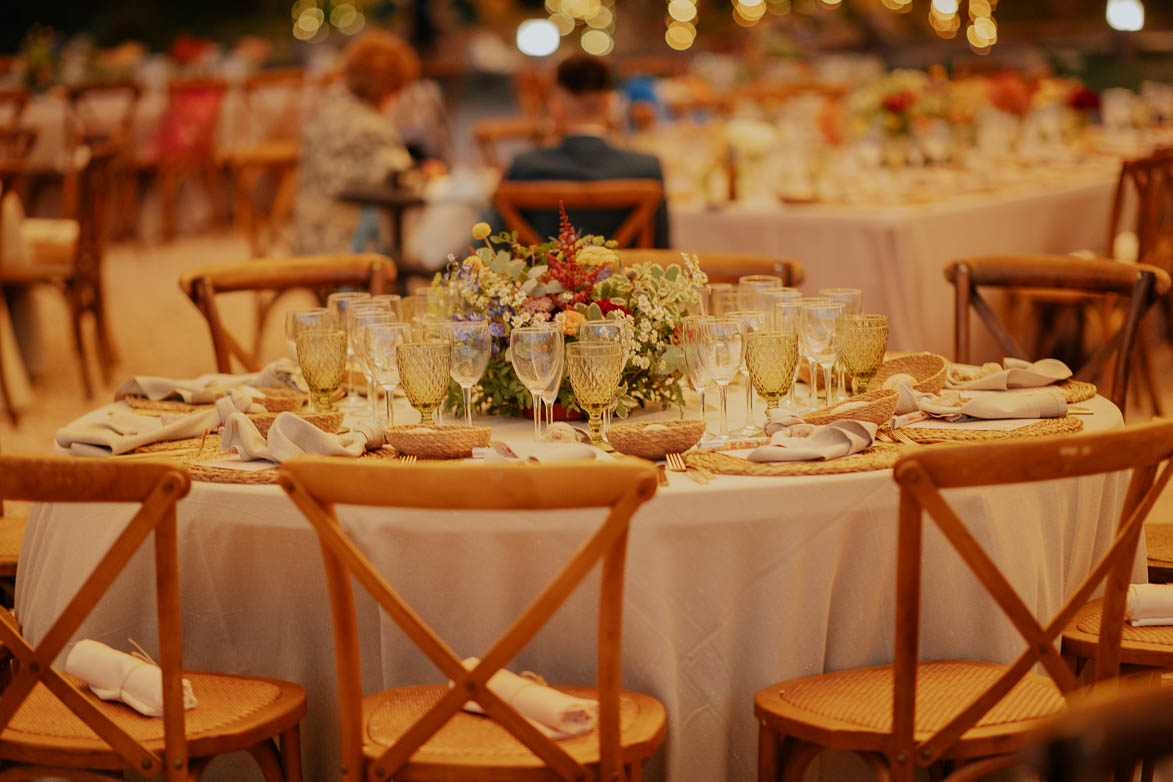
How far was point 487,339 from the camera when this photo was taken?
2309mm

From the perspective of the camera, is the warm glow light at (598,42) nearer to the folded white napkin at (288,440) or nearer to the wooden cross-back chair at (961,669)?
the folded white napkin at (288,440)

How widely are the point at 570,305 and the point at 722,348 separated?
0.31 meters

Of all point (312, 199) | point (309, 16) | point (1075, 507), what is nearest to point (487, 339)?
point (1075, 507)

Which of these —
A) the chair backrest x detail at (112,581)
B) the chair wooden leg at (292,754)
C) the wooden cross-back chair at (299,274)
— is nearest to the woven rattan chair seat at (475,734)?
the chair wooden leg at (292,754)

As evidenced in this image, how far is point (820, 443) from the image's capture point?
6.91 feet

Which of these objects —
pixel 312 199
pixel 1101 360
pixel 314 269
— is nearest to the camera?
pixel 1101 360

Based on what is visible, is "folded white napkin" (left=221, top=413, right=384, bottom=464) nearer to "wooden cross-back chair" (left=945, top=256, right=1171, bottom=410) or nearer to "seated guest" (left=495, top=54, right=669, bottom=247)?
"wooden cross-back chair" (left=945, top=256, right=1171, bottom=410)

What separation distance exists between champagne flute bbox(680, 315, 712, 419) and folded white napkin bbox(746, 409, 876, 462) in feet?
0.53

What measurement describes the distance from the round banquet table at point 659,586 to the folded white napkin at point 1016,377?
1.03 feet

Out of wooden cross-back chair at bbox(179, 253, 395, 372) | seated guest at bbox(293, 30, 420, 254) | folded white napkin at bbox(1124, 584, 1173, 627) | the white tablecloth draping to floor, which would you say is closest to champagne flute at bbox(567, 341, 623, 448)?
folded white napkin at bbox(1124, 584, 1173, 627)

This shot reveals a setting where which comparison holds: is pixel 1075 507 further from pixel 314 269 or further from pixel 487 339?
pixel 314 269

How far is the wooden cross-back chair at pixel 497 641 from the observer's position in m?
1.63

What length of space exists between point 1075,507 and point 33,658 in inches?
59.6

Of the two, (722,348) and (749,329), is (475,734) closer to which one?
(722,348)
